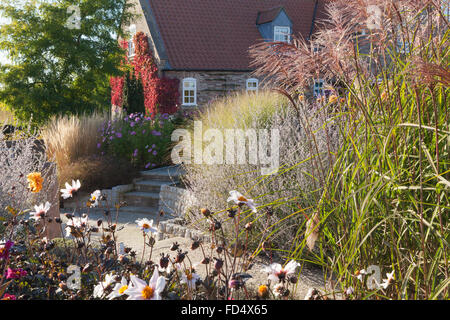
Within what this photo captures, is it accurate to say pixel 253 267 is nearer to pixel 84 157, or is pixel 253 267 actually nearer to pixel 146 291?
pixel 146 291

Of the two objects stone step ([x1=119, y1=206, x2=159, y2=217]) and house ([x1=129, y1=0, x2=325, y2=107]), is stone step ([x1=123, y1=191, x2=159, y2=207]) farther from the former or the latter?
house ([x1=129, y1=0, x2=325, y2=107])

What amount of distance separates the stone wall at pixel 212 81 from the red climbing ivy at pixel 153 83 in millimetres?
387

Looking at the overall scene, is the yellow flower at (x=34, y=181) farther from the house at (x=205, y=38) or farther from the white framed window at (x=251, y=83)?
the white framed window at (x=251, y=83)

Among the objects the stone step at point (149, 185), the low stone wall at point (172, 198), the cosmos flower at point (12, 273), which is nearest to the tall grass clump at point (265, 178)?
the low stone wall at point (172, 198)

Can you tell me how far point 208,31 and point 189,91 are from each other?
9.49ft

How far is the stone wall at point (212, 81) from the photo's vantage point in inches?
723

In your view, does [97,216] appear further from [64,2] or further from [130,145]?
[64,2]

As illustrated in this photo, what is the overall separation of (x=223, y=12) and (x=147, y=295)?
788 inches

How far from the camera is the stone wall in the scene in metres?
18.4

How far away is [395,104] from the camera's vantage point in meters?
2.48

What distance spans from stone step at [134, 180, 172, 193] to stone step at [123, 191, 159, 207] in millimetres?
119

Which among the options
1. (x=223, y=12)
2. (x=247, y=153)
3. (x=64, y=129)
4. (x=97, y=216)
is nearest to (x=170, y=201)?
(x=97, y=216)

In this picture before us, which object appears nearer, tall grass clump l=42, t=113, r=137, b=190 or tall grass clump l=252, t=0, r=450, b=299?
tall grass clump l=252, t=0, r=450, b=299

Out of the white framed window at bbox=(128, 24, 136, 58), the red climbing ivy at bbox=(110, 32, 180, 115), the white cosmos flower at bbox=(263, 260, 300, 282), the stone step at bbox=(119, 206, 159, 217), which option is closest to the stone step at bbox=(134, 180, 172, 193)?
the stone step at bbox=(119, 206, 159, 217)
